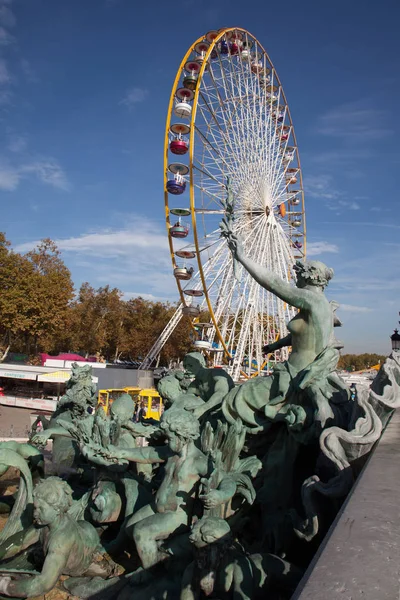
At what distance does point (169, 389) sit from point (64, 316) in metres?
26.1

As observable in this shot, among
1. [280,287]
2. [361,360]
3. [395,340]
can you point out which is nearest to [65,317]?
[395,340]

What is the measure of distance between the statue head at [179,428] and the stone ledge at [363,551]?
4.46ft

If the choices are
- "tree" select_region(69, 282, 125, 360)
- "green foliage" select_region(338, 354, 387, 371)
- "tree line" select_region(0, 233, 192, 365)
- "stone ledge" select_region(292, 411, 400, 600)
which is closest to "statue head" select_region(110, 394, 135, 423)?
"stone ledge" select_region(292, 411, 400, 600)

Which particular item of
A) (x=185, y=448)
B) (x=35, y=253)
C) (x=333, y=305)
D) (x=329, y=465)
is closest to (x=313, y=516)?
(x=329, y=465)

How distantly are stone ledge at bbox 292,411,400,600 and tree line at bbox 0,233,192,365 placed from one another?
2732 centimetres

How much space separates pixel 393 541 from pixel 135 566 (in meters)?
2.91

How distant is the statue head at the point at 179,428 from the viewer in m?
3.57

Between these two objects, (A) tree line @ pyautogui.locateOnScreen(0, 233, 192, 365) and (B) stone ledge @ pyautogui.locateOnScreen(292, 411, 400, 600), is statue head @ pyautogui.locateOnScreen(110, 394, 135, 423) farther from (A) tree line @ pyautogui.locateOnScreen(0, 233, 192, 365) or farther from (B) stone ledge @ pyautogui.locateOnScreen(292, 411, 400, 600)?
(A) tree line @ pyautogui.locateOnScreen(0, 233, 192, 365)

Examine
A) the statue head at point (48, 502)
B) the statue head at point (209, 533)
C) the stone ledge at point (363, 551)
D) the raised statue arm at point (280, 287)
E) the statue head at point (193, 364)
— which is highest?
the raised statue arm at point (280, 287)

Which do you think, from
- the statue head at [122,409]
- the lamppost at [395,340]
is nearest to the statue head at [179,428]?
the statue head at [122,409]

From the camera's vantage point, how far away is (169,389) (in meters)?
5.42

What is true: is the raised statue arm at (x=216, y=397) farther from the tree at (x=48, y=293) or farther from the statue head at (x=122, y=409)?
the tree at (x=48, y=293)

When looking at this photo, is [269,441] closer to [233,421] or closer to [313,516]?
[233,421]

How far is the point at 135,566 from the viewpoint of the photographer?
4129 mm
